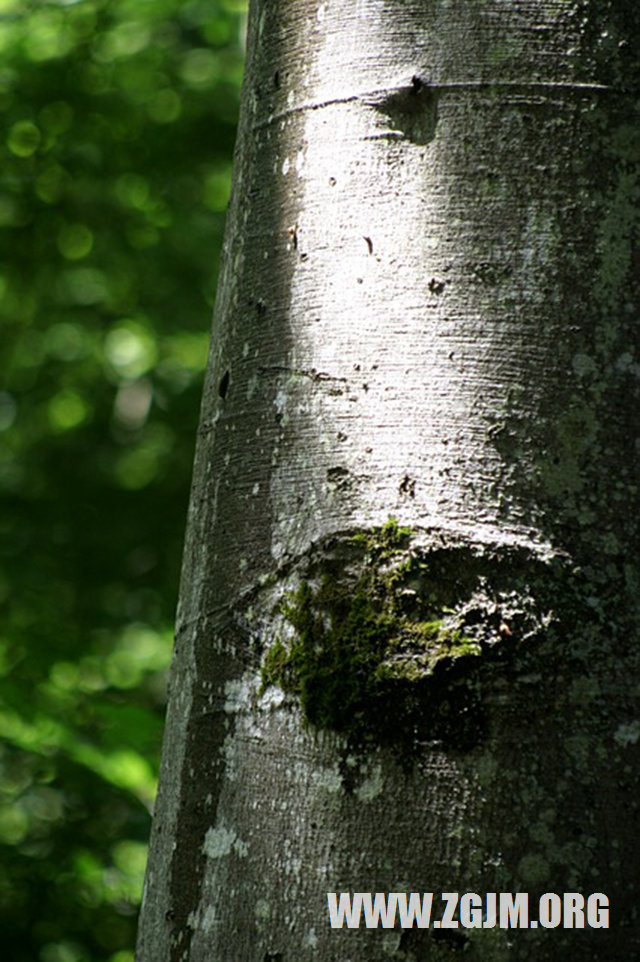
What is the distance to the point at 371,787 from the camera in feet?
2.51

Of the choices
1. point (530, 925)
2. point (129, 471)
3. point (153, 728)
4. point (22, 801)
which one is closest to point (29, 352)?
point (129, 471)

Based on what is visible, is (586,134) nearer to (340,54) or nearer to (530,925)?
(340,54)

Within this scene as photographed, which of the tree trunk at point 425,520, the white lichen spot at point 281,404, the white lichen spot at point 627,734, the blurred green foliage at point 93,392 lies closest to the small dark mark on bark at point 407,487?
the tree trunk at point 425,520

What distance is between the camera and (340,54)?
0.93m

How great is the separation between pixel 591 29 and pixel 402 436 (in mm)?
403

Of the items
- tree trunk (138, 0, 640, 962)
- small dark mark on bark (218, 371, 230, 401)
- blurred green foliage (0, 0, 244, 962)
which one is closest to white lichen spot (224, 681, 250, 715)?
tree trunk (138, 0, 640, 962)

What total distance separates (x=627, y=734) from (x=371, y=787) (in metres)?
0.20

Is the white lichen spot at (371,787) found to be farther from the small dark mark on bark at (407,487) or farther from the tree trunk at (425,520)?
the small dark mark on bark at (407,487)

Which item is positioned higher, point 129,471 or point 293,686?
point 129,471

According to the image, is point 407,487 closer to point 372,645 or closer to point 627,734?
point 372,645

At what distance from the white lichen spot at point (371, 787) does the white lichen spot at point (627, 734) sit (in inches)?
7.0

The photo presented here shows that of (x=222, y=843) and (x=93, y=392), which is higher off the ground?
(x=93, y=392)

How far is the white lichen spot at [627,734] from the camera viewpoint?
2.50 feet

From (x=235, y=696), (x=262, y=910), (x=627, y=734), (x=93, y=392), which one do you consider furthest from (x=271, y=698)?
(x=93, y=392)
